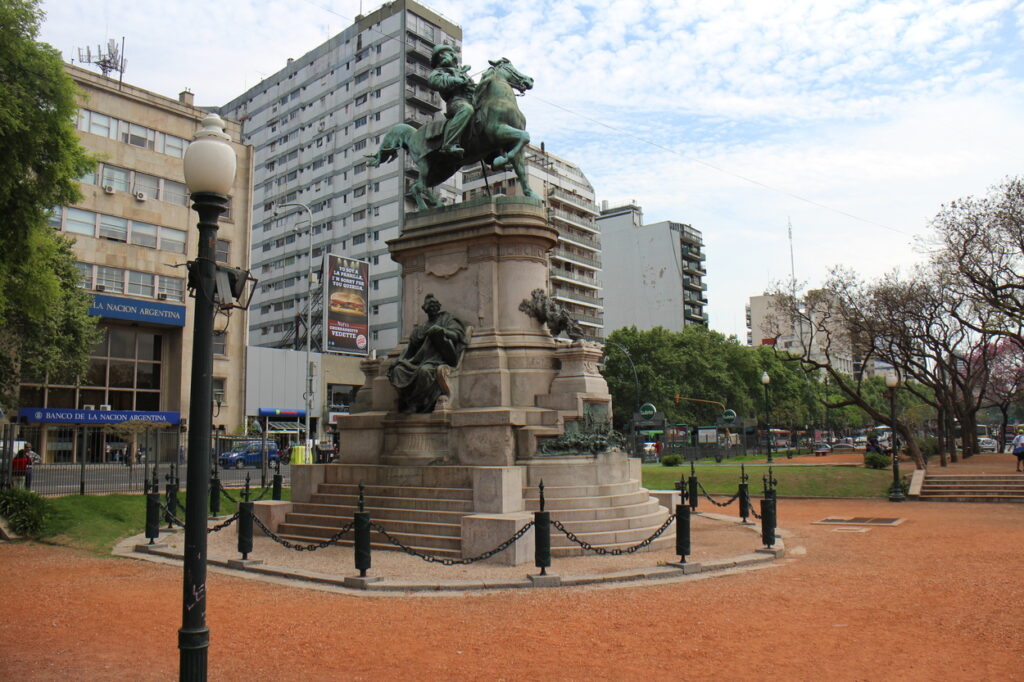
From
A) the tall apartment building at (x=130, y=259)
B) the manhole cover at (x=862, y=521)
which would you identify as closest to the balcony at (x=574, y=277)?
the tall apartment building at (x=130, y=259)

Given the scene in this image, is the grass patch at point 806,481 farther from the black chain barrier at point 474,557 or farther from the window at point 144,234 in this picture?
the window at point 144,234

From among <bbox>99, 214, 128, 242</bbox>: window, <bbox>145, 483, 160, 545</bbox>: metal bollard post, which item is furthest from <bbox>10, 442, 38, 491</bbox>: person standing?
<bbox>99, 214, 128, 242</bbox>: window

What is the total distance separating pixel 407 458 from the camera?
1515cm

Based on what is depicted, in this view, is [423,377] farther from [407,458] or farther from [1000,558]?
[1000,558]

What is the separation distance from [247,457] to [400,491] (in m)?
32.0

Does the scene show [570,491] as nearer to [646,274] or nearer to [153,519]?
[153,519]

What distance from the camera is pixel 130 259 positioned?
161 feet

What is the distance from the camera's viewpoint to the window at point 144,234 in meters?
49.5

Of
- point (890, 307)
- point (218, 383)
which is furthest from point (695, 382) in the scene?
point (218, 383)

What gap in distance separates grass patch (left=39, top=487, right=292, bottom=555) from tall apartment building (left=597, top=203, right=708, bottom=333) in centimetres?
8743

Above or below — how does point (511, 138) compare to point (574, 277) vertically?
below

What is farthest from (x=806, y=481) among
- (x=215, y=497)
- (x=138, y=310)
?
(x=138, y=310)

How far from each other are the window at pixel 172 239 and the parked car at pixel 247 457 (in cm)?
1516

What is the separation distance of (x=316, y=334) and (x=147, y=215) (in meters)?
28.7
